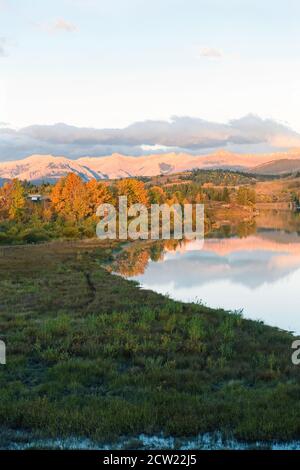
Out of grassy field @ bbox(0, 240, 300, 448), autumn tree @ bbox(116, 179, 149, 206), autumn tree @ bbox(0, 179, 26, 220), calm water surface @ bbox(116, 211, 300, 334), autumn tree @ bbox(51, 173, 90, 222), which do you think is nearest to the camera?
grassy field @ bbox(0, 240, 300, 448)

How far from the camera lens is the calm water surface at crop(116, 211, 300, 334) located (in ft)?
105

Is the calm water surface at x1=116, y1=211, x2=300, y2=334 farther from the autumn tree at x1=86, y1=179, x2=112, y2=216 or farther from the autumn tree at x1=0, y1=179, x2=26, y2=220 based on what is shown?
the autumn tree at x1=86, y1=179, x2=112, y2=216

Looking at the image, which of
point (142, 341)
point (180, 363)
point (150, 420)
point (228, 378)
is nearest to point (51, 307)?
point (142, 341)

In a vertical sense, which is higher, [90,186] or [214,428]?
[90,186]

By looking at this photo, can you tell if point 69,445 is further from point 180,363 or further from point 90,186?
point 90,186

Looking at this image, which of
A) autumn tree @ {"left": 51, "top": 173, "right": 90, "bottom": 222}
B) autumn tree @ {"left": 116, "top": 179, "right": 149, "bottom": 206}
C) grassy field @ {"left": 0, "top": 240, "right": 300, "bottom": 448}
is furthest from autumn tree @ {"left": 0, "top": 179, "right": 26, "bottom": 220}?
grassy field @ {"left": 0, "top": 240, "right": 300, "bottom": 448}

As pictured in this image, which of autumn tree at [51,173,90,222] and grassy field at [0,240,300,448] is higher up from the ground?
autumn tree at [51,173,90,222]

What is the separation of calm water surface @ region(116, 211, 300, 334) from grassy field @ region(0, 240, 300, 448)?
21.7 feet

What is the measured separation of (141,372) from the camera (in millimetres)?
14344

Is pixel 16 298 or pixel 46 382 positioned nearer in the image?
pixel 46 382

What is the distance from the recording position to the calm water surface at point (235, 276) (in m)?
32.0

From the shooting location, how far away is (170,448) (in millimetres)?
9883

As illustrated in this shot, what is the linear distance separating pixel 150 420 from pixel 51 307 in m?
15.5
